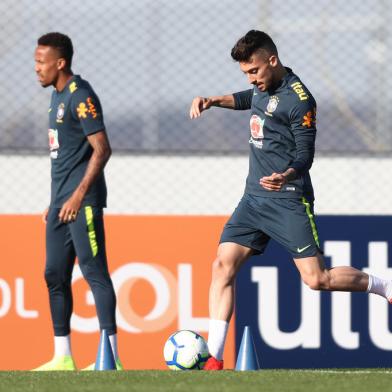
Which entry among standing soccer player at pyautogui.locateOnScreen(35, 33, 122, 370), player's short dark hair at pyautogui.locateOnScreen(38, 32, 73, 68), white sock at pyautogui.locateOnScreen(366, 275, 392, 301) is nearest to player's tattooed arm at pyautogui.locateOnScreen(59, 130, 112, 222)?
standing soccer player at pyautogui.locateOnScreen(35, 33, 122, 370)

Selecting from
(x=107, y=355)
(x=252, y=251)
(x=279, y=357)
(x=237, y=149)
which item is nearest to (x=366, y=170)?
(x=237, y=149)

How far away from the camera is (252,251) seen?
6.30 metres

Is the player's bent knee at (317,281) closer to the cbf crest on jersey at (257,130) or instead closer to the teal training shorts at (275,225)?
the teal training shorts at (275,225)

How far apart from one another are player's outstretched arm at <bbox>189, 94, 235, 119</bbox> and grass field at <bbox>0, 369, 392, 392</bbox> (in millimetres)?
1322

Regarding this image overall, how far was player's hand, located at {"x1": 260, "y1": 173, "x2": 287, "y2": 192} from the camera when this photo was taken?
224 inches

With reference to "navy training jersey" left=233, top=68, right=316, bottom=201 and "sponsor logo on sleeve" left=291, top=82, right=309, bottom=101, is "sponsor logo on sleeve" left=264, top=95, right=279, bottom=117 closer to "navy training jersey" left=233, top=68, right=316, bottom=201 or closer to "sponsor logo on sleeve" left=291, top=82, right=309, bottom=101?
"navy training jersey" left=233, top=68, right=316, bottom=201

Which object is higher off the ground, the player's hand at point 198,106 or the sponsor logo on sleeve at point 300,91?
the sponsor logo on sleeve at point 300,91

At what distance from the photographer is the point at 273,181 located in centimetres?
569

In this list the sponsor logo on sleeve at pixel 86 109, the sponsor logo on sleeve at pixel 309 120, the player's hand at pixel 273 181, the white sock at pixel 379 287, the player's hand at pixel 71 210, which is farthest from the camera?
the sponsor logo on sleeve at pixel 86 109

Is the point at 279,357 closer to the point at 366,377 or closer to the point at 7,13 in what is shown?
the point at 366,377

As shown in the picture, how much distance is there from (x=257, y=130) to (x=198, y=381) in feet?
4.82

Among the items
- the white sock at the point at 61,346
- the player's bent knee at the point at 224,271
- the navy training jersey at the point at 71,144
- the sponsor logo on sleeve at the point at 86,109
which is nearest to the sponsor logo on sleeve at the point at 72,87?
the navy training jersey at the point at 71,144

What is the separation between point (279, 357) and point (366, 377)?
2.00 meters

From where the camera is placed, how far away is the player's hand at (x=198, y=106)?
241 inches
